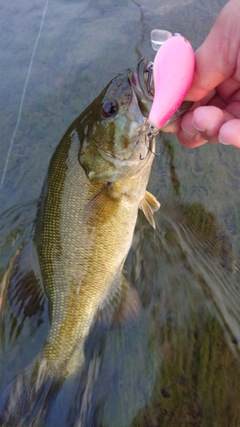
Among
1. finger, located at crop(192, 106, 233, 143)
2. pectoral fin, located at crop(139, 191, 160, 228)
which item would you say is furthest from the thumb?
pectoral fin, located at crop(139, 191, 160, 228)

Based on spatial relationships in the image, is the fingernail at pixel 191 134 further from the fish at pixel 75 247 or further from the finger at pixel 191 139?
the fish at pixel 75 247

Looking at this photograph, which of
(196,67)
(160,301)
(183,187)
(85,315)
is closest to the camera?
(196,67)

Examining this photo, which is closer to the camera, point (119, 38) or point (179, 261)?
point (179, 261)

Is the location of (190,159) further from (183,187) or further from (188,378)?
(188,378)

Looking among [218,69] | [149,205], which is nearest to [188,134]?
[218,69]

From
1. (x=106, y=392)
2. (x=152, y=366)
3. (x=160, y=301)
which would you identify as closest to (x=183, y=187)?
(x=160, y=301)

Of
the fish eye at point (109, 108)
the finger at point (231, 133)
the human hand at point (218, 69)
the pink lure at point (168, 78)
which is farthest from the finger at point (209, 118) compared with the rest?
the fish eye at point (109, 108)

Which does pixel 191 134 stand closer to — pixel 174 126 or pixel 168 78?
pixel 174 126
